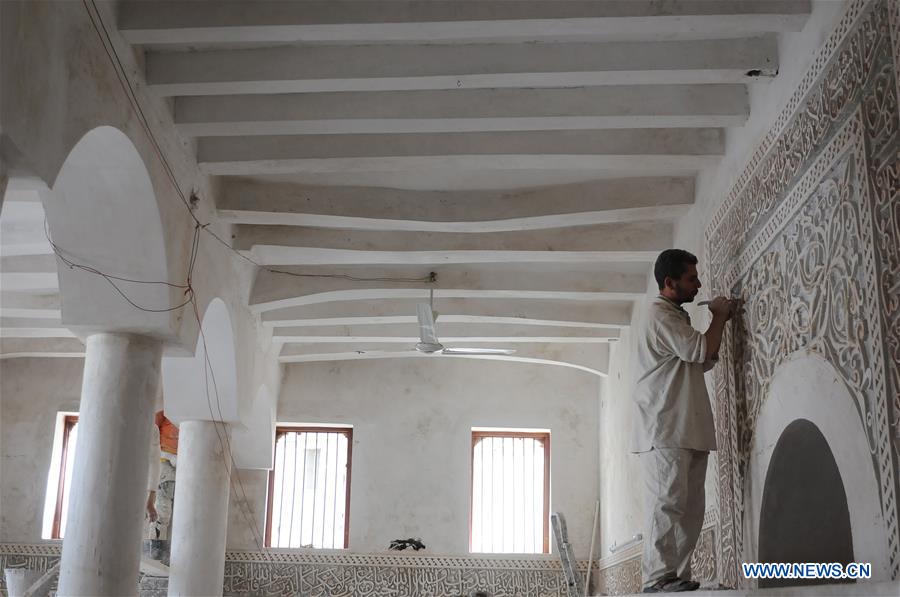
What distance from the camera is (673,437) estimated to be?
16.9ft

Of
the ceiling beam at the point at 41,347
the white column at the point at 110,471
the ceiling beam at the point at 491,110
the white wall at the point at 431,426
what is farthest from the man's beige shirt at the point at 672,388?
the ceiling beam at the point at 41,347

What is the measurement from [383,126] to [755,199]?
231 centimetres

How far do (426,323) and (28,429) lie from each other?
5.84 metres

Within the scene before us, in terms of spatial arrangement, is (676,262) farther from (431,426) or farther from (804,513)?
(431,426)

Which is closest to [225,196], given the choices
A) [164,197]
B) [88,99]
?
[164,197]

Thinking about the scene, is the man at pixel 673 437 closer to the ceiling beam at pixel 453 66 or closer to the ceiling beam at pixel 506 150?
the ceiling beam at pixel 453 66

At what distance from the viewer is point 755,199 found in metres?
5.68

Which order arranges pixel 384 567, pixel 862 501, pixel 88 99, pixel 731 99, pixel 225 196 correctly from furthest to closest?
pixel 384 567, pixel 225 196, pixel 731 99, pixel 88 99, pixel 862 501

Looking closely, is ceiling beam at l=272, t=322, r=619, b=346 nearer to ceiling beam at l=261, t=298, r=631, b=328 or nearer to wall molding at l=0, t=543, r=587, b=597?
ceiling beam at l=261, t=298, r=631, b=328

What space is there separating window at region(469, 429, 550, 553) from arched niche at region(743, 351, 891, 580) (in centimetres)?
687

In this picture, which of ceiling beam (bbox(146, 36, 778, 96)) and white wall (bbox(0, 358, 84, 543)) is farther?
white wall (bbox(0, 358, 84, 543))

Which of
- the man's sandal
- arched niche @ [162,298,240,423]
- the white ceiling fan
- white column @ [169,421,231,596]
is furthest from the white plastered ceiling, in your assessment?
the man's sandal

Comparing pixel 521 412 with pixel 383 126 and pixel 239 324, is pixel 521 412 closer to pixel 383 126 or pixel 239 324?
pixel 239 324

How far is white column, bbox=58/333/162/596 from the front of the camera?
5945 millimetres
